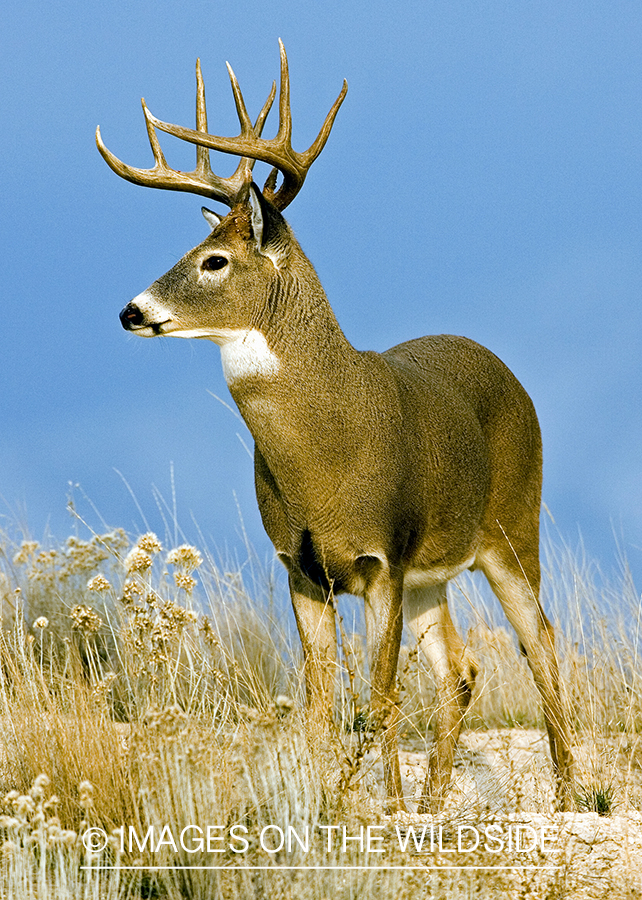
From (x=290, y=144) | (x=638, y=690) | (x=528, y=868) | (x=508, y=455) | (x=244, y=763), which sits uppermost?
(x=290, y=144)

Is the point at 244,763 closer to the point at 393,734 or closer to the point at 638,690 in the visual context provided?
the point at 393,734

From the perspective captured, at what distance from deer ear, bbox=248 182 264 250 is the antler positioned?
1.33 ft

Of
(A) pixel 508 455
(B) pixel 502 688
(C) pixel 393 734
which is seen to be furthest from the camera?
(B) pixel 502 688

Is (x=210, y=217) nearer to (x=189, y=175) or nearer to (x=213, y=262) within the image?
(x=189, y=175)

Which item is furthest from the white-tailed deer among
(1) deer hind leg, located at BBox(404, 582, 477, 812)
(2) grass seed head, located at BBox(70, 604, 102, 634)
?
(2) grass seed head, located at BBox(70, 604, 102, 634)

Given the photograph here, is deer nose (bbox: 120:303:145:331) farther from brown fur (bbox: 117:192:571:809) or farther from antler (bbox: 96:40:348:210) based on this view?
antler (bbox: 96:40:348:210)

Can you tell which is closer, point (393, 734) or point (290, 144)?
point (393, 734)

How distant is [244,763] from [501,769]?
13.2 ft

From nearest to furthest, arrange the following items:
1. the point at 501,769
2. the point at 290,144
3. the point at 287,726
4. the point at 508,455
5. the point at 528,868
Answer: the point at 528,868, the point at 287,726, the point at 290,144, the point at 508,455, the point at 501,769

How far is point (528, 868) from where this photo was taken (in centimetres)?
467

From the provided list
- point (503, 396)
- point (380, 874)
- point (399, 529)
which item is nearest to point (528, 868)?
point (380, 874)

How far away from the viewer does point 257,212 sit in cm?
584

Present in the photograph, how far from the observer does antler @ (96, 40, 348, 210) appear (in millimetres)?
6172

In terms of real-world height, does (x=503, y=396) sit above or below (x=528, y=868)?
above
